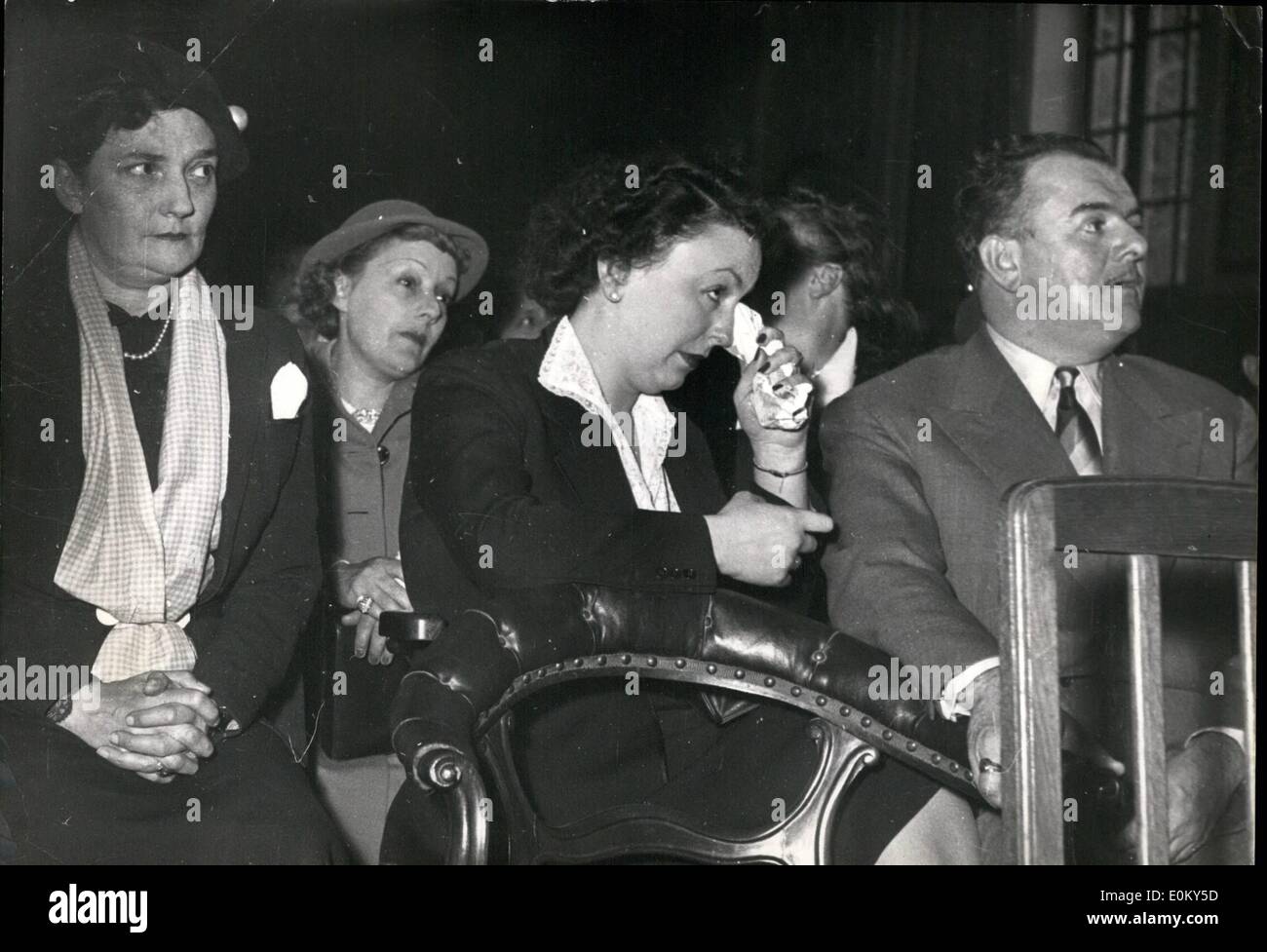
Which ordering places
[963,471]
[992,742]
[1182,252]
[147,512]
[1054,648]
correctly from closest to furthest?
[1054,648], [992,742], [147,512], [963,471], [1182,252]

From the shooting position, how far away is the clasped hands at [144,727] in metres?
2.64

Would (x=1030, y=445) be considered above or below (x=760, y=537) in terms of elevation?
above

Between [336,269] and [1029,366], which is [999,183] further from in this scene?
[336,269]

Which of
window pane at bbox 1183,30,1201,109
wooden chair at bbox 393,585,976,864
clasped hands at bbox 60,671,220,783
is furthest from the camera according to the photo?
window pane at bbox 1183,30,1201,109

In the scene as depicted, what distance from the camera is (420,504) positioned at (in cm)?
271

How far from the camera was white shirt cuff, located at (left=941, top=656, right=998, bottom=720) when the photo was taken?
2.66 meters

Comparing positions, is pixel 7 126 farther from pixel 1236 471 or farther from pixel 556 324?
pixel 1236 471

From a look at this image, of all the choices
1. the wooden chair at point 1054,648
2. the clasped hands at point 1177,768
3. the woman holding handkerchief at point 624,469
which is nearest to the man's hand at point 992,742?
the clasped hands at point 1177,768

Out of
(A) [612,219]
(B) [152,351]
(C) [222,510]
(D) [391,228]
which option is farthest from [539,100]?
(C) [222,510]

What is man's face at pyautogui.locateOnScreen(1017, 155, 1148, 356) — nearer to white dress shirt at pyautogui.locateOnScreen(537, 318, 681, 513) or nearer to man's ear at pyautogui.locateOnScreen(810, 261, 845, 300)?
man's ear at pyautogui.locateOnScreen(810, 261, 845, 300)

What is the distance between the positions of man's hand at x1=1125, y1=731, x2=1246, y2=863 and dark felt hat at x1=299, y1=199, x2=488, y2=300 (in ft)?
4.93

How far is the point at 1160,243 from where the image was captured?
2.90 meters

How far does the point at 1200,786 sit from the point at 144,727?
186 centimetres

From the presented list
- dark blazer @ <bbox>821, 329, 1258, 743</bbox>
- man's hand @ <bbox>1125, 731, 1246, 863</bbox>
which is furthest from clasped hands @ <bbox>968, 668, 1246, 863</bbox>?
dark blazer @ <bbox>821, 329, 1258, 743</bbox>
